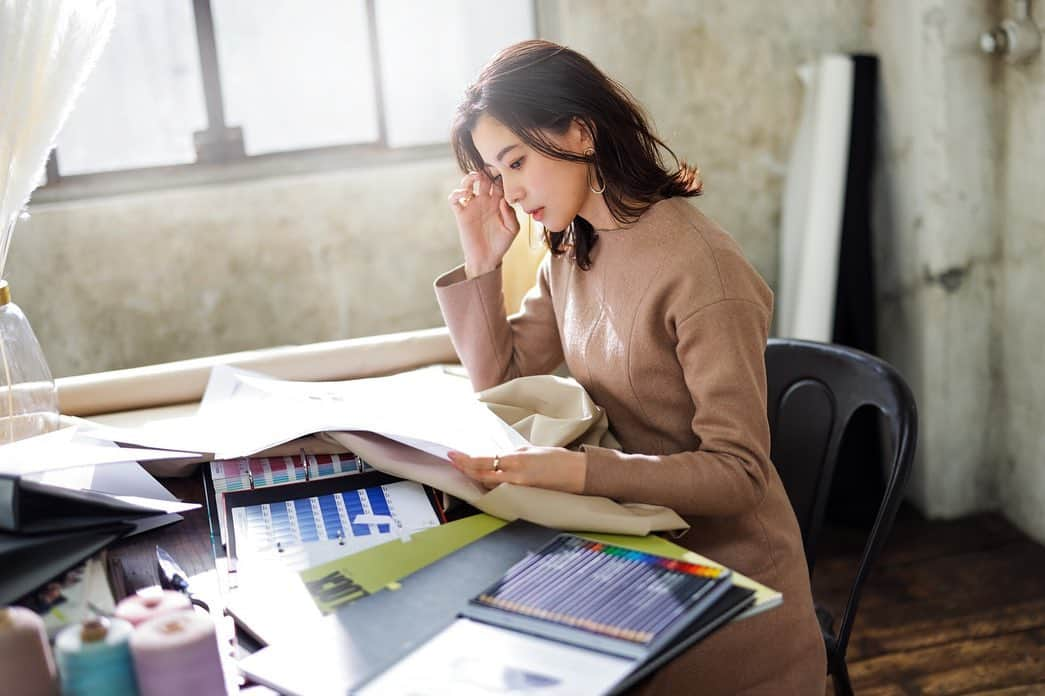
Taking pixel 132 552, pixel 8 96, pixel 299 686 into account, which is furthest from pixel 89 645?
pixel 8 96

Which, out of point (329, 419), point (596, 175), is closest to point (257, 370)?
point (329, 419)

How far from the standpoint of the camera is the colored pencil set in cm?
84

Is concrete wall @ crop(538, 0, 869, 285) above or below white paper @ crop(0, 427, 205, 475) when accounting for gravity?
above

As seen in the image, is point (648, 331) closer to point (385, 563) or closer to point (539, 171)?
point (539, 171)

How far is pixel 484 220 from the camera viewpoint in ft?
5.44

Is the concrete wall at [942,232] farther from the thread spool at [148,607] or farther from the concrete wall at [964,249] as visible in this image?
the thread spool at [148,607]

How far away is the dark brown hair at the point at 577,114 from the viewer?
1.38 meters

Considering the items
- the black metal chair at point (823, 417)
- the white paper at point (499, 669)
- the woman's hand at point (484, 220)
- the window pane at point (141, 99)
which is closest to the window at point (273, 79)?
the window pane at point (141, 99)

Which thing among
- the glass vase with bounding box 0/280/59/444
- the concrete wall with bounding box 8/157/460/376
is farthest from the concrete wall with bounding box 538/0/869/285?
the glass vase with bounding box 0/280/59/444

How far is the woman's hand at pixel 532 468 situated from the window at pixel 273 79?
2101 millimetres

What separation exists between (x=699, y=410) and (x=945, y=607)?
1548 mm

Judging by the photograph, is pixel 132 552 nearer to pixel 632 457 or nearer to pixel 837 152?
pixel 632 457

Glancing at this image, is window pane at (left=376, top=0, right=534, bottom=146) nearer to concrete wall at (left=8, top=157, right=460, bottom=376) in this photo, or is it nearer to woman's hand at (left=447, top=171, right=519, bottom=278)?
concrete wall at (left=8, top=157, right=460, bottom=376)

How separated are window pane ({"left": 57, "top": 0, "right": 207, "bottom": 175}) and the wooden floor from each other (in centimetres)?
213
